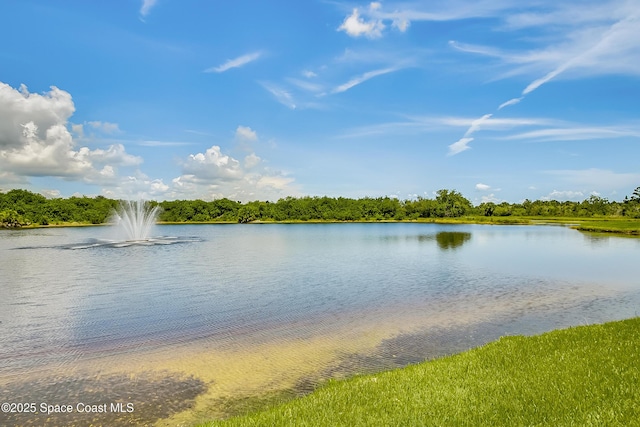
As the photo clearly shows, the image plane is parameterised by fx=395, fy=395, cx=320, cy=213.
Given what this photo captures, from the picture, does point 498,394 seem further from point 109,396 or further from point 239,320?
point 239,320

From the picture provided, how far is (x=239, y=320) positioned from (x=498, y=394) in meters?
14.6

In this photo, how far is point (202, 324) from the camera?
65.7ft

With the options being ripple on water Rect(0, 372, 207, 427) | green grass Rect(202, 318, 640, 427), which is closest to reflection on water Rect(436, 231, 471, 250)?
green grass Rect(202, 318, 640, 427)

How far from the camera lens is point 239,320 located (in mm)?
20750

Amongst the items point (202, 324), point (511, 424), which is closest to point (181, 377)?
point (202, 324)

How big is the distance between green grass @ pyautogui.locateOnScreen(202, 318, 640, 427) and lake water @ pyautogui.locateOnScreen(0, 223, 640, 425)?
3.30 m

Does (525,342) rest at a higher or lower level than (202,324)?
higher

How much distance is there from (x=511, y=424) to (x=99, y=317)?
20.8 m

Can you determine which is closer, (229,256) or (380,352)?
(380,352)

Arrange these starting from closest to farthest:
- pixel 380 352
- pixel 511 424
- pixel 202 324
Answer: pixel 511 424
pixel 380 352
pixel 202 324

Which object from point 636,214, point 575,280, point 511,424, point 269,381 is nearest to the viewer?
point 511,424

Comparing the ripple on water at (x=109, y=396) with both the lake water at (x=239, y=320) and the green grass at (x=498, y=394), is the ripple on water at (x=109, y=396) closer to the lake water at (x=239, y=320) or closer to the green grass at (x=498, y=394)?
the lake water at (x=239, y=320)

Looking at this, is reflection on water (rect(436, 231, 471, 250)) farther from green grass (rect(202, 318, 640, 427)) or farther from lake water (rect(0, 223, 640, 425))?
green grass (rect(202, 318, 640, 427))

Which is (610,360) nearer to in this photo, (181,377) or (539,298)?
(181,377)
